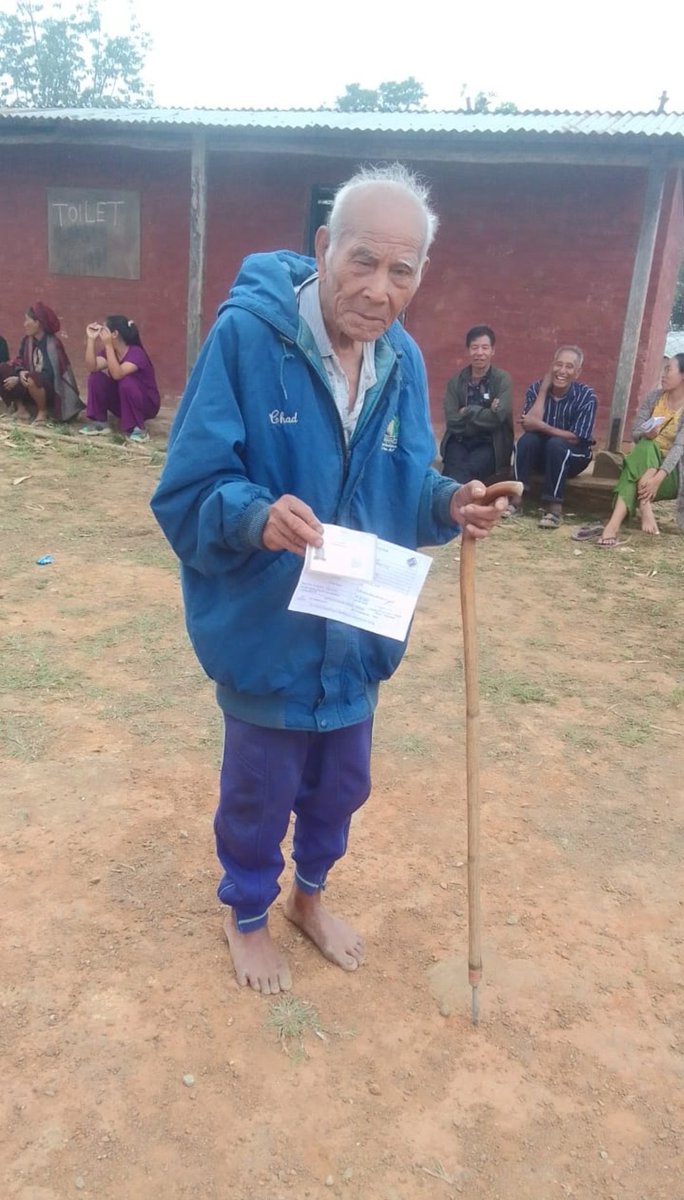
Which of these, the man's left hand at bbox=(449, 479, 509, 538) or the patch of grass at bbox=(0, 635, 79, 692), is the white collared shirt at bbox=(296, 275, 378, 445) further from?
the patch of grass at bbox=(0, 635, 79, 692)

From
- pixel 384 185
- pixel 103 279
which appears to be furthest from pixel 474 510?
pixel 103 279

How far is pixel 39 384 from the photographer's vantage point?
9102 mm

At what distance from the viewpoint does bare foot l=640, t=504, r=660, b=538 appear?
21.2 feet

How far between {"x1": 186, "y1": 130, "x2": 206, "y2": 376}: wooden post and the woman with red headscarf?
129 centimetres

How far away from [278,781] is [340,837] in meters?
0.33

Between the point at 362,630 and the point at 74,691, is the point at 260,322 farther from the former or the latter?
the point at 74,691

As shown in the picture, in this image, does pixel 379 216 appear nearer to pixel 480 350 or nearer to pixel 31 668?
pixel 31 668

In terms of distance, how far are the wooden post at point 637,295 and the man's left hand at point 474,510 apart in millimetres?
6715

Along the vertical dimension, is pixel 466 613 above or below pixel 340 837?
above

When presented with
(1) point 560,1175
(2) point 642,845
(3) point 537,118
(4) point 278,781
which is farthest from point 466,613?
(3) point 537,118

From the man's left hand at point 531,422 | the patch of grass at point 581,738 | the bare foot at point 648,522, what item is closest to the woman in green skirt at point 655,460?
the bare foot at point 648,522

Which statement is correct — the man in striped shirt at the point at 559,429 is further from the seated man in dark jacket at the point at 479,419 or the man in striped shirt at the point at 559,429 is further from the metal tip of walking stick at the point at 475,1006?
the metal tip of walking stick at the point at 475,1006

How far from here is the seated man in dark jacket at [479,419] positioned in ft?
22.3

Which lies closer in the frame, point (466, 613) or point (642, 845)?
point (466, 613)
